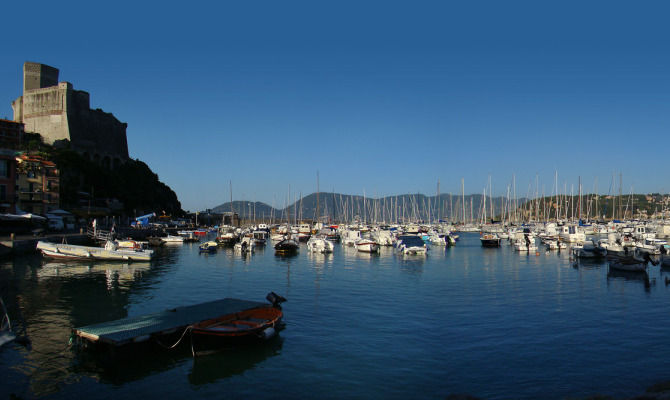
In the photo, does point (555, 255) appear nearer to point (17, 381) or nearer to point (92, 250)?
point (92, 250)

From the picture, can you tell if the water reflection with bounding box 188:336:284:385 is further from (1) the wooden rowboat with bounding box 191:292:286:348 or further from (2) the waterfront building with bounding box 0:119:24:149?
(2) the waterfront building with bounding box 0:119:24:149

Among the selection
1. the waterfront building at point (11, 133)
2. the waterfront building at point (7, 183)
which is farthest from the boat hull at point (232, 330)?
the waterfront building at point (11, 133)

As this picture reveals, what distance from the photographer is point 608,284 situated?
3328 cm

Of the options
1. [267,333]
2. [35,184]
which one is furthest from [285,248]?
[267,333]

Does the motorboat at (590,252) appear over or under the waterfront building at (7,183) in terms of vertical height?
under

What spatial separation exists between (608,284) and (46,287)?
39559 mm

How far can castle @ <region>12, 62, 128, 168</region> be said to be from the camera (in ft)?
330

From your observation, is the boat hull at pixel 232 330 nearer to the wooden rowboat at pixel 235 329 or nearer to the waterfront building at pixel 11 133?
the wooden rowboat at pixel 235 329

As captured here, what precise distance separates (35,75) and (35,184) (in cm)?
5610

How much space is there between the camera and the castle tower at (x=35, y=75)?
10388 centimetres

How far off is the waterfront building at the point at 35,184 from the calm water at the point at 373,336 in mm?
27049

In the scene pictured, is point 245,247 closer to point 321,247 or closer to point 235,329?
point 321,247

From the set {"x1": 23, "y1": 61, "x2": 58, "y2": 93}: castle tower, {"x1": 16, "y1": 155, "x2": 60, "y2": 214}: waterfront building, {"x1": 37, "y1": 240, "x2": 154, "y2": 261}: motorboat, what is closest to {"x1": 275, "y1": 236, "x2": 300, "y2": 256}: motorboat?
{"x1": 37, "y1": 240, "x2": 154, "y2": 261}: motorboat

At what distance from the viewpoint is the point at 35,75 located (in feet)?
343
